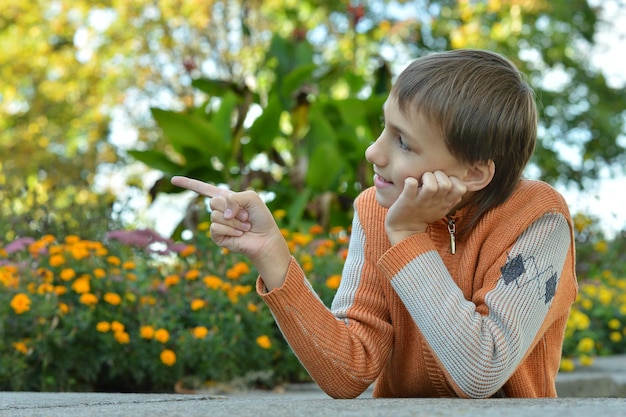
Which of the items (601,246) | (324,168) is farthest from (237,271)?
(601,246)

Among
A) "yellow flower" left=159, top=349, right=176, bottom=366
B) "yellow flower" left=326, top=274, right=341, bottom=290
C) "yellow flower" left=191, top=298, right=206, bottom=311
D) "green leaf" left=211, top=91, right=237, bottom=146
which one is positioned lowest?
"green leaf" left=211, top=91, right=237, bottom=146

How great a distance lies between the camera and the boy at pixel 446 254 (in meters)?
1.63

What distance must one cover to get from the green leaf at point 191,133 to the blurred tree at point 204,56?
Answer: 623 centimetres

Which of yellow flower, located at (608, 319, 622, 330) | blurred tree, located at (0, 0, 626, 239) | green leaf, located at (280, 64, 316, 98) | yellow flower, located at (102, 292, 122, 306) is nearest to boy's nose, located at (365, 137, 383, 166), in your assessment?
yellow flower, located at (102, 292, 122, 306)

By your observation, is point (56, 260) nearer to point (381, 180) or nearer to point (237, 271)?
point (237, 271)

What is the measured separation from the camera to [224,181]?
546 centimetres

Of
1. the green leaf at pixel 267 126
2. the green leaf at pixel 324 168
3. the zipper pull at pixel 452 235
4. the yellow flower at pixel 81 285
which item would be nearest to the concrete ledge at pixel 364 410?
the zipper pull at pixel 452 235

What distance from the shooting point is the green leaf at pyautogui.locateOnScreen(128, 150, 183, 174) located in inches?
217

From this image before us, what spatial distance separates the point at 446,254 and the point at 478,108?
1.08 ft

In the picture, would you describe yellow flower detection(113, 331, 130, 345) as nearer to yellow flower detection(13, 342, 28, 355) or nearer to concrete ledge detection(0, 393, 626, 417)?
yellow flower detection(13, 342, 28, 355)

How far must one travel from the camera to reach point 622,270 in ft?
24.0

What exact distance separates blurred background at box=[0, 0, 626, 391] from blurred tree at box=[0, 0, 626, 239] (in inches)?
1.7

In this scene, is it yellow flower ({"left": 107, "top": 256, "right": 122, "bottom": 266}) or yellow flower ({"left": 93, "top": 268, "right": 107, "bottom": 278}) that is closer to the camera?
yellow flower ({"left": 93, "top": 268, "right": 107, "bottom": 278})

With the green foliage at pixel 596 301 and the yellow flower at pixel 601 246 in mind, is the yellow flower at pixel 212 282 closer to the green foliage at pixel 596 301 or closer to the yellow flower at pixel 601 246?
the green foliage at pixel 596 301
